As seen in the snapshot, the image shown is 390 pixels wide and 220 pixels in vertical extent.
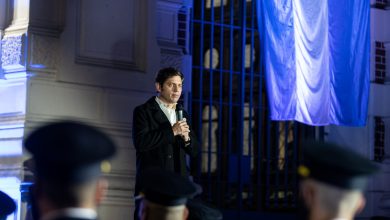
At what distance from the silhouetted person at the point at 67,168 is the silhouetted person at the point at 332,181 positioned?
2.78ft

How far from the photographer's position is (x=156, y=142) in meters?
7.53

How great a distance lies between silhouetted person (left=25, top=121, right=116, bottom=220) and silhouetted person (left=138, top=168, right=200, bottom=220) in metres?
0.90

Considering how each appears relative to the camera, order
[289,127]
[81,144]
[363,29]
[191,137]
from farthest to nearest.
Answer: [289,127] → [363,29] → [191,137] → [81,144]

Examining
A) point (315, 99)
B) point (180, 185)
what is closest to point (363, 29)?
point (315, 99)

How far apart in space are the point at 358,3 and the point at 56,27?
12.2ft

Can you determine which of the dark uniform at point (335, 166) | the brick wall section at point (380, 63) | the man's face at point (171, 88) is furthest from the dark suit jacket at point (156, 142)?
the brick wall section at point (380, 63)

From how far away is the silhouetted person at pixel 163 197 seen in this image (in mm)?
4227

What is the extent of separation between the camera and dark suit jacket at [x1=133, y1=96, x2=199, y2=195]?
297 inches

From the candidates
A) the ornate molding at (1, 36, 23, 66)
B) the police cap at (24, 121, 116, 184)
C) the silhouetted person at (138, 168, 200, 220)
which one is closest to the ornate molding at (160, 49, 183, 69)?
the ornate molding at (1, 36, 23, 66)

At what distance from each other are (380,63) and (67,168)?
9.38 m

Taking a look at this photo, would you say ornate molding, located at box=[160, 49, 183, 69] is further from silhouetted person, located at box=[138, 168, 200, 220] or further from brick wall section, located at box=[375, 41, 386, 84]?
silhouetted person, located at box=[138, 168, 200, 220]

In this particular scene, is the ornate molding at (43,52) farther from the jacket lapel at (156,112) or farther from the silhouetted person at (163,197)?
the silhouetted person at (163,197)

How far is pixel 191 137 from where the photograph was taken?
25.6 feet

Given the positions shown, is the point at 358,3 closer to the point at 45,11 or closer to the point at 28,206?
the point at 45,11
